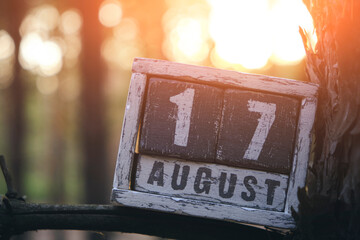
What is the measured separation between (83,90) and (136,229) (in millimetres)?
5747

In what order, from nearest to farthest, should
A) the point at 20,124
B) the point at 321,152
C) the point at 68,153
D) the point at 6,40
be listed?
the point at 321,152 < the point at 20,124 < the point at 6,40 < the point at 68,153

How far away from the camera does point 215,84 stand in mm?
1412

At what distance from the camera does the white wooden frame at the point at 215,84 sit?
136cm

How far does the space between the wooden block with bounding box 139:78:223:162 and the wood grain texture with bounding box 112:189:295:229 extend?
0.50ft

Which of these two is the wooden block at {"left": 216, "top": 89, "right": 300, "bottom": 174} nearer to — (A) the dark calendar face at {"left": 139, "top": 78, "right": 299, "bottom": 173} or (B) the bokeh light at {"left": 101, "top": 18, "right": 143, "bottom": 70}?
(A) the dark calendar face at {"left": 139, "top": 78, "right": 299, "bottom": 173}

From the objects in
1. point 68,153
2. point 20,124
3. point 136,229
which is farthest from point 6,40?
point 136,229

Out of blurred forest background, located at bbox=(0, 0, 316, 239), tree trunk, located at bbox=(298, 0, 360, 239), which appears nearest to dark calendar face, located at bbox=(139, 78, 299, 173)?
tree trunk, located at bbox=(298, 0, 360, 239)

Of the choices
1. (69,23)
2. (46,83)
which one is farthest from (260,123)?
(46,83)

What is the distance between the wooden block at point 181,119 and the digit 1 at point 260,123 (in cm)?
12

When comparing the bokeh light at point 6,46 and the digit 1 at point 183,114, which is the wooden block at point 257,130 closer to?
the digit 1 at point 183,114

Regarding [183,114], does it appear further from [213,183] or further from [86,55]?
[86,55]

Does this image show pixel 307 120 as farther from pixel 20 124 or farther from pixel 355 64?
pixel 20 124

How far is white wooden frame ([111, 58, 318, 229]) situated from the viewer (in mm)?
1360

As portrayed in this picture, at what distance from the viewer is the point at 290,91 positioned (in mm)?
1390
